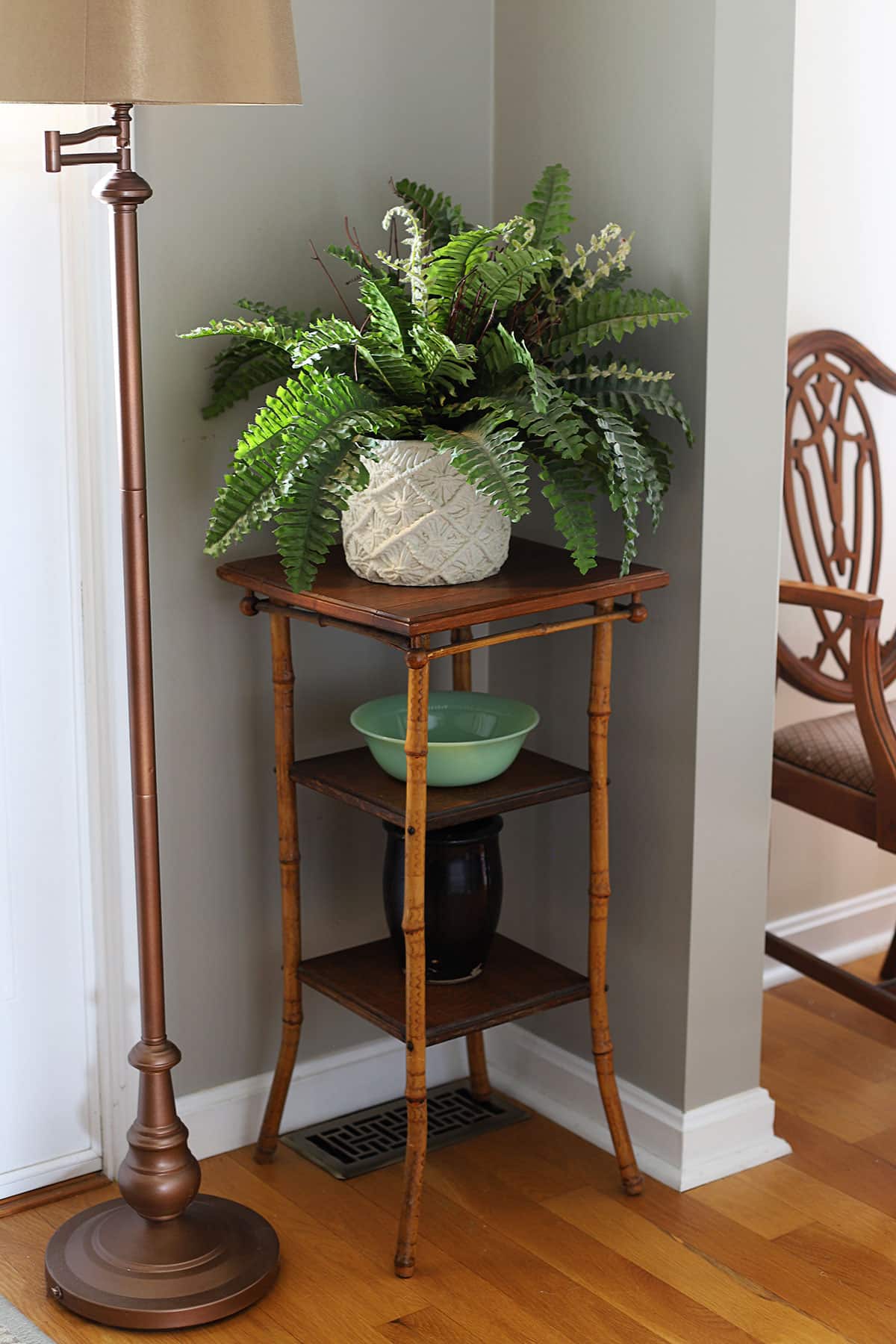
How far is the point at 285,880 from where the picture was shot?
226 centimetres

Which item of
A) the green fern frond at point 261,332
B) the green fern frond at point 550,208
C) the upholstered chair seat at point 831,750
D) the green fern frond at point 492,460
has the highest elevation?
the green fern frond at point 550,208

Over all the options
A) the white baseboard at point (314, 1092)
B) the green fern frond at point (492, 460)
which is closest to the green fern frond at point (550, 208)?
the green fern frond at point (492, 460)

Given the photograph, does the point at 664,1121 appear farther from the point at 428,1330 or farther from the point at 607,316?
the point at 607,316

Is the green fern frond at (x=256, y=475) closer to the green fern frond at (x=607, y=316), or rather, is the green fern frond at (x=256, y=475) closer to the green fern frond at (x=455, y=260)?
the green fern frond at (x=455, y=260)

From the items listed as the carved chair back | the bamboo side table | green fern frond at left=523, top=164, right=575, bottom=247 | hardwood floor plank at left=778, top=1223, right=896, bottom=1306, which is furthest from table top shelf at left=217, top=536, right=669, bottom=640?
hardwood floor plank at left=778, top=1223, right=896, bottom=1306

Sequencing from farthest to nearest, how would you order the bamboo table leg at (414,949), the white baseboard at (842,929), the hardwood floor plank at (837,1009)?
the white baseboard at (842,929)
the hardwood floor plank at (837,1009)
the bamboo table leg at (414,949)

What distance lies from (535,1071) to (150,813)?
937mm

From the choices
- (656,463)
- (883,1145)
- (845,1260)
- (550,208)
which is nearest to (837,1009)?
(883,1145)

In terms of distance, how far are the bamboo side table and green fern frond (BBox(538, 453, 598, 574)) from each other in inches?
4.8

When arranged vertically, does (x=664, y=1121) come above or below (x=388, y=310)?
below

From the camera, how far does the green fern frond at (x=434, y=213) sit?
2160 millimetres

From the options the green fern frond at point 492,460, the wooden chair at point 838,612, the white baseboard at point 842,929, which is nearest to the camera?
the green fern frond at point 492,460

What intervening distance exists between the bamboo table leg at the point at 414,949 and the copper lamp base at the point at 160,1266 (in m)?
0.19

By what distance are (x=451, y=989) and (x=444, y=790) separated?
0.31m
